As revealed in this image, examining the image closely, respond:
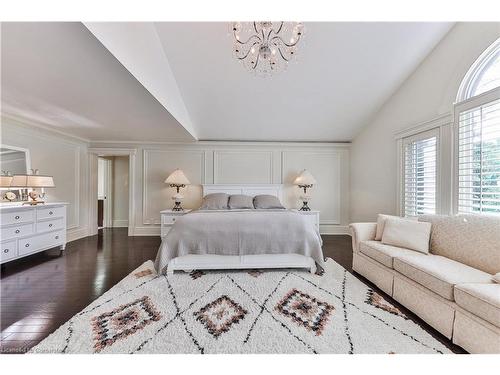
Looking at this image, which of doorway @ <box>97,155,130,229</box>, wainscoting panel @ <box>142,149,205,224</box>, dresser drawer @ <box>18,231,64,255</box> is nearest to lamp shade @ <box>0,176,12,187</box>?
dresser drawer @ <box>18,231,64,255</box>

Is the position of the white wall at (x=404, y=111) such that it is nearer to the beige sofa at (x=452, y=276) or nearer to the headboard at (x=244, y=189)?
the beige sofa at (x=452, y=276)

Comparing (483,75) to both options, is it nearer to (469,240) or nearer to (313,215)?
(469,240)

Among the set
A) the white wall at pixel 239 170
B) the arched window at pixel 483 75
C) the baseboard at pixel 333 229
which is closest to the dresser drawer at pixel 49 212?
the white wall at pixel 239 170

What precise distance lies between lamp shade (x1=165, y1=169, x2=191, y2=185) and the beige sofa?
11.2 feet

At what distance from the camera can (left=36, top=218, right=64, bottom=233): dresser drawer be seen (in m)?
3.06

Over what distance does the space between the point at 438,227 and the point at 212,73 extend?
11.1 feet

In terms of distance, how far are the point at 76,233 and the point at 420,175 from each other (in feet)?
20.3

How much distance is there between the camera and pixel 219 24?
2.58 metres

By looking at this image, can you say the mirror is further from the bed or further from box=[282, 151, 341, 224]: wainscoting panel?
box=[282, 151, 341, 224]: wainscoting panel

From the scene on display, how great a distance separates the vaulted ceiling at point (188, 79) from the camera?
1.86 m

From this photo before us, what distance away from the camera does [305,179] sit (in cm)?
459

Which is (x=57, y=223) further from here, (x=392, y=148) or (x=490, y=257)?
(x=392, y=148)
